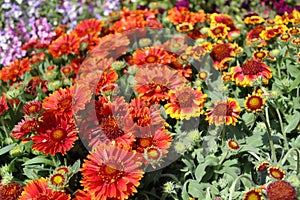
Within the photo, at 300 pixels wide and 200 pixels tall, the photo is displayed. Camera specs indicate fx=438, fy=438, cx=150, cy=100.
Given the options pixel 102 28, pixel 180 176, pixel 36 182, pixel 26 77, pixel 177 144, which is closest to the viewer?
pixel 36 182

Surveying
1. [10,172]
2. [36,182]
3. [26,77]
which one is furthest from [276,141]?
[26,77]

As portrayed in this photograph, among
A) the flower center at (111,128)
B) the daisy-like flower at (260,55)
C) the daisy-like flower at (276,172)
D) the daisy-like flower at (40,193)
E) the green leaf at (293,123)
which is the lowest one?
the green leaf at (293,123)

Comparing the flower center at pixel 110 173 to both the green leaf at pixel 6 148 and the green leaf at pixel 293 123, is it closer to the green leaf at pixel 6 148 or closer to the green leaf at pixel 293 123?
the green leaf at pixel 6 148

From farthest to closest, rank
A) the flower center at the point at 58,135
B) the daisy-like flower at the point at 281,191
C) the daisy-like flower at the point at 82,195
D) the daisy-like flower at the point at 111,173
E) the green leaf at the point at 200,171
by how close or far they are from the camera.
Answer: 1. the green leaf at the point at 200,171
2. the flower center at the point at 58,135
3. the daisy-like flower at the point at 82,195
4. the daisy-like flower at the point at 111,173
5. the daisy-like flower at the point at 281,191

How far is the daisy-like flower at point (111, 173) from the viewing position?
1.80 meters

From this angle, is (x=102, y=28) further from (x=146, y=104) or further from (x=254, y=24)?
(x=146, y=104)

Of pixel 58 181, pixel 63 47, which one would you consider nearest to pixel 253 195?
pixel 58 181

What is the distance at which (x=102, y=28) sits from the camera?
3.58 meters

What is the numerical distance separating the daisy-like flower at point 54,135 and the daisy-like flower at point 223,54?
1040mm

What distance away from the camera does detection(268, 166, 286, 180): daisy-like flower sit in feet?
5.55

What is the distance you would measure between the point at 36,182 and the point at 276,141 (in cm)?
124

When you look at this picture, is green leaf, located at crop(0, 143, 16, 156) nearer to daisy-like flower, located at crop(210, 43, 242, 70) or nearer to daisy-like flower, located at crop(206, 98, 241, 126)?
daisy-like flower, located at crop(206, 98, 241, 126)

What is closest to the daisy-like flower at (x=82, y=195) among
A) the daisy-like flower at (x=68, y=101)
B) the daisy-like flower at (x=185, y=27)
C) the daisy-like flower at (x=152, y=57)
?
the daisy-like flower at (x=68, y=101)

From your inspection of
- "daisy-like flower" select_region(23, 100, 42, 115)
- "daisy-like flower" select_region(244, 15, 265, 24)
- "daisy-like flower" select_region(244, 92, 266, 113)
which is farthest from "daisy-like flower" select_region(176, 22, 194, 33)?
"daisy-like flower" select_region(23, 100, 42, 115)
